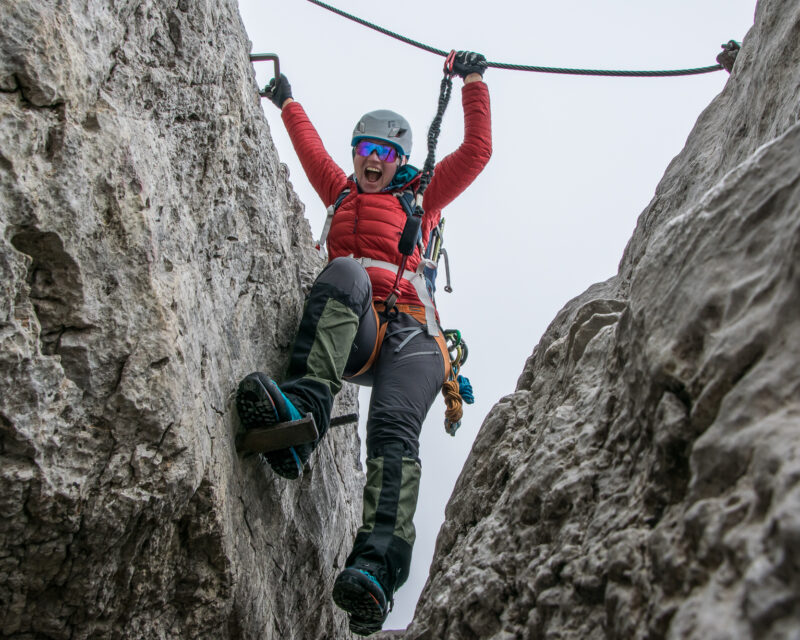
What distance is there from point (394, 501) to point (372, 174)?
304 centimetres

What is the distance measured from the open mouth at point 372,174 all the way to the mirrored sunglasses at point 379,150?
12 centimetres

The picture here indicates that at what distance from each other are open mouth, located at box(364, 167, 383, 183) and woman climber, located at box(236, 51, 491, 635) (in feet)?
0.04

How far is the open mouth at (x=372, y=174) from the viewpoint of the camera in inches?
262

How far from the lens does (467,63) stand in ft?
21.9

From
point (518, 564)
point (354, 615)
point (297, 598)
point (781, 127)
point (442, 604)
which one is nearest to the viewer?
point (518, 564)

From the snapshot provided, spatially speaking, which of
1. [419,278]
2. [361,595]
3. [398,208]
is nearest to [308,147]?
[398,208]

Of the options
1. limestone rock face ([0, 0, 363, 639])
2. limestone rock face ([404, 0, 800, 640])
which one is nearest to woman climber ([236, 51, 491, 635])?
limestone rock face ([0, 0, 363, 639])

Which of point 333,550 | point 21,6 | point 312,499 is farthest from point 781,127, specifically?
point 333,550

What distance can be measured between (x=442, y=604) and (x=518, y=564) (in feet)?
1.71

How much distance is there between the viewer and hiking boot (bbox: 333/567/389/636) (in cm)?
427

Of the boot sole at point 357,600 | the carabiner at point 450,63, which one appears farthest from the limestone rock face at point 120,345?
the carabiner at point 450,63

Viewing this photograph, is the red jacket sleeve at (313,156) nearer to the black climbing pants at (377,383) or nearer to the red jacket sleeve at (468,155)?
the red jacket sleeve at (468,155)

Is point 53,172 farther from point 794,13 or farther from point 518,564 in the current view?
point 794,13

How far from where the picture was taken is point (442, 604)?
3.59 metres
